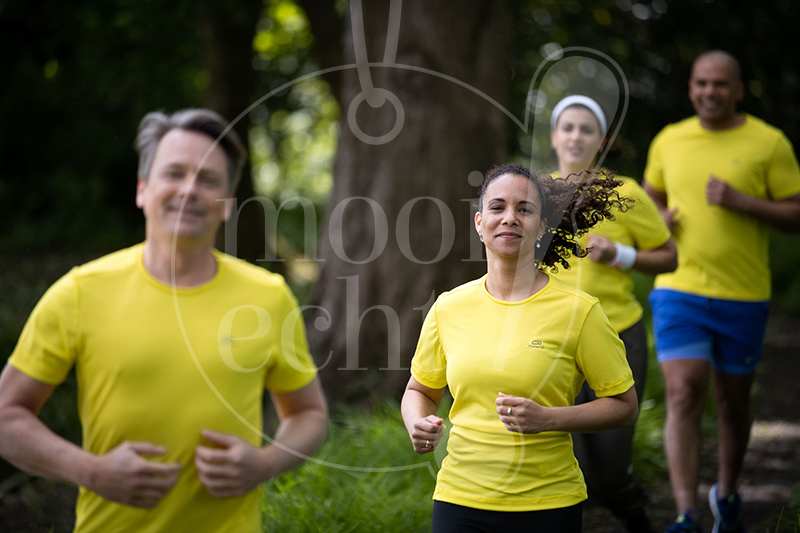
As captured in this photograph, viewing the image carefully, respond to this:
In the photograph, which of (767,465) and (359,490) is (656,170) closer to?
(359,490)

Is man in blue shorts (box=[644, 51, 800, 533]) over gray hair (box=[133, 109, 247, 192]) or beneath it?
beneath

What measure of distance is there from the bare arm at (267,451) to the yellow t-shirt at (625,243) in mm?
827

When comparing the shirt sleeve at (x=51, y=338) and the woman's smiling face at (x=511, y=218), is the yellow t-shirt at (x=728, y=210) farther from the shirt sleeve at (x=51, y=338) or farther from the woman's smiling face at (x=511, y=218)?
the shirt sleeve at (x=51, y=338)

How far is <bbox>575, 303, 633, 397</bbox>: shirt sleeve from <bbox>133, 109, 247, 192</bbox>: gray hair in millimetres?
1042

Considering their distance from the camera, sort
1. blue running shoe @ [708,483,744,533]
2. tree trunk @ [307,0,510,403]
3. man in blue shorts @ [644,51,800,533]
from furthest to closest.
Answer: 1. tree trunk @ [307,0,510,403]
2. blue running shoe @ [708,483,744,533]
3. man in blue shorts @ [644,51,800,533]

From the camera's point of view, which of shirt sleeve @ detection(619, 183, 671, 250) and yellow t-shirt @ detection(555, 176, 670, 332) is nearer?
yellow t-shirt @ detection(555, 176, 670, 332)

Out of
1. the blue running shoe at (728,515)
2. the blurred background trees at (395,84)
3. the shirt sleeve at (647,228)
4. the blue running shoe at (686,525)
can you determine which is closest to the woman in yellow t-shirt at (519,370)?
the blurred background trees at (395,84)

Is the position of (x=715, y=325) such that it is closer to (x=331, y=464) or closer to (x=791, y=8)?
(x=331, y=464)

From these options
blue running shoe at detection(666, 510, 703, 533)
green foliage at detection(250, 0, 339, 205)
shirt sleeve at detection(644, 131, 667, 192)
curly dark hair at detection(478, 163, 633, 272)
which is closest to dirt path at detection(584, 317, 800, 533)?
blue running shoe at detection(666, 510, 703, 533)

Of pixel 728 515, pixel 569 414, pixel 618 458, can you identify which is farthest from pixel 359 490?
pixel 569 414

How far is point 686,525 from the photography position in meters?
3.55

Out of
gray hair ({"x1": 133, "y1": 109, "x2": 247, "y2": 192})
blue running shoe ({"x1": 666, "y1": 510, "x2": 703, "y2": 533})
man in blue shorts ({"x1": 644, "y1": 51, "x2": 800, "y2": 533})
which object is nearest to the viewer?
gray hair ({"x1": 133, "y1": 109, "x2": 247, "y2": 192})

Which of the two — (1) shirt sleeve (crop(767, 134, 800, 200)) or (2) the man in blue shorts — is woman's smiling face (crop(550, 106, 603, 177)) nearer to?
(2) the man in blue shorts

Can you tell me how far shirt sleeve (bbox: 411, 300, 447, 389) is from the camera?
1644 mm
